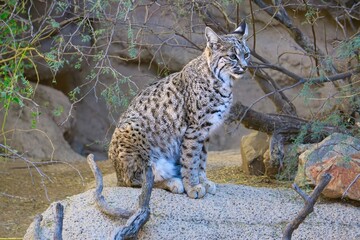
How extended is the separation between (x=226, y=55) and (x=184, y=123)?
64 cm

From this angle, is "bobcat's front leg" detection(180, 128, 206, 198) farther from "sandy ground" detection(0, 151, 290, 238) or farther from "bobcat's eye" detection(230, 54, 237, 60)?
"sandy ground" detection(0, 151, 290, 238)

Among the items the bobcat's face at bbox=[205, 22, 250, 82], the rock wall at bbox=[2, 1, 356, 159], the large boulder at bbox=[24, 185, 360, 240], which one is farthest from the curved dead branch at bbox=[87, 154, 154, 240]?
the rock wall at bbox=[2, 1, 356, 159]

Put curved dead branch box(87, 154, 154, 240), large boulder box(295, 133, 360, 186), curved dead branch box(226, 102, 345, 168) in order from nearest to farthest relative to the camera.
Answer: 1. curved dead branch box(87, 154, 154, 240)
2. large boulder box(295, 133, 360, 186)
3. curved dead branch box(226, 102, 345, 168)

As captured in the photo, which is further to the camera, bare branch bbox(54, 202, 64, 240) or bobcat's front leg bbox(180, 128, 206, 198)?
bobcat's front leg bbox(180, 128, 206, 198)

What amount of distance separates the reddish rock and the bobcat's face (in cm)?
109

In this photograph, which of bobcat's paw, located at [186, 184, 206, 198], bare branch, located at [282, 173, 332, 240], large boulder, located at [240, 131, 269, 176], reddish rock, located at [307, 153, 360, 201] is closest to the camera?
bare branch, located at [282, 173, 332, 240]

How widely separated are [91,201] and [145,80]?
395 centimetres

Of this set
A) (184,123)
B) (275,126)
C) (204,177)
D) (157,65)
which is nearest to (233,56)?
(184,123)

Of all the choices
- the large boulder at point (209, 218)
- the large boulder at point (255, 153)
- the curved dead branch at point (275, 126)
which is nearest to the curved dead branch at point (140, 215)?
the large boulder at point (209, 218)

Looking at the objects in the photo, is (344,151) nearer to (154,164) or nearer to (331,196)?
(331,196)

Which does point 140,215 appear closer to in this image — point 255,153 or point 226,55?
point 226,55

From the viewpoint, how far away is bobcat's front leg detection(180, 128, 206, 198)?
5668 mm

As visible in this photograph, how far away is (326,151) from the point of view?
6090 millimetres

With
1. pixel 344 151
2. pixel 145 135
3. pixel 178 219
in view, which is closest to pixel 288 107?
pixel 344 151
